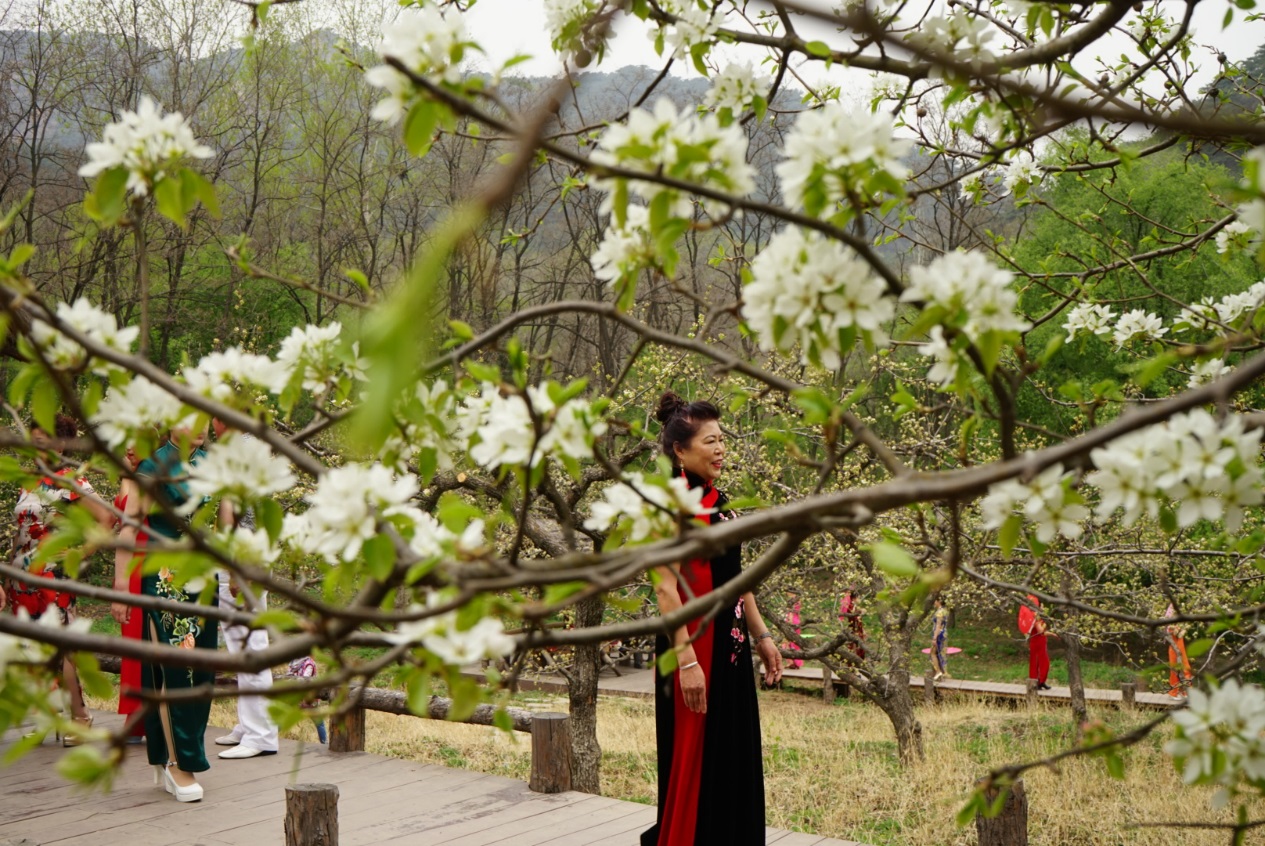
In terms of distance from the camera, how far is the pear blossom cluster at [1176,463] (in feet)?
3.95

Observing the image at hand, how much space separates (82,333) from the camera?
4.70 ft

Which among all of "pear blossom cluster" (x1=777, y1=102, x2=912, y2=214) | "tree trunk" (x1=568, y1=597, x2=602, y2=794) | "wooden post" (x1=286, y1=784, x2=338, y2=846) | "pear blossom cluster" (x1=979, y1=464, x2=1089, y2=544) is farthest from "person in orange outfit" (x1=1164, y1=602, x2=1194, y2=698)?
"tree trunk" (x1=568, y1=597, x2=602, y2=794)

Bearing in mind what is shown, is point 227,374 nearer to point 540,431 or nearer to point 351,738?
point 540,431

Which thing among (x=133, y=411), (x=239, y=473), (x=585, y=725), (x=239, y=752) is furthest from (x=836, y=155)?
(x=585, y=725)

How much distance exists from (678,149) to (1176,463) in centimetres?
67

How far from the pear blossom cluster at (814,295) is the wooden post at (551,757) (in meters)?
4.18

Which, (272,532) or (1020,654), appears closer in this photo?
(272,532)

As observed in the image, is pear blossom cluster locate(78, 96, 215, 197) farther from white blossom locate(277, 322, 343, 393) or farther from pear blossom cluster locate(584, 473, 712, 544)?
pear blossom cluster locate(584, 473, 712, 544)

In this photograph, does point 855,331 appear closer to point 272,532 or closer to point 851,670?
point 272,532

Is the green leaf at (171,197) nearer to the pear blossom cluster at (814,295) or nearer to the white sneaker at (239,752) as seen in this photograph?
the pear blossom cluster at (814,295)

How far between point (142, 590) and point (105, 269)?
15.4 m

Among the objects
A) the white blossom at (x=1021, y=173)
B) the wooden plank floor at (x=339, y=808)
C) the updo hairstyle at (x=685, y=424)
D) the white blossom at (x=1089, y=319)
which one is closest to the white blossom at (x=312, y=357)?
the updo hairstyle at (x=685, y=424)

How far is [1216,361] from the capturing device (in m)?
1.92

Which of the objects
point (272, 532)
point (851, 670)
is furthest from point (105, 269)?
point (272, 532)
